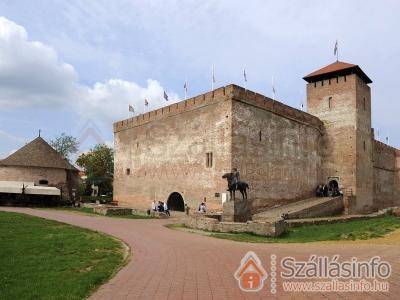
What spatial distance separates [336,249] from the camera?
39.2 ft

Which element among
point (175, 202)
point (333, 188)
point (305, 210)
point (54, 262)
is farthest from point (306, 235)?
point (333, 188)

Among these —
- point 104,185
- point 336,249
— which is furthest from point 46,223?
point 104,185

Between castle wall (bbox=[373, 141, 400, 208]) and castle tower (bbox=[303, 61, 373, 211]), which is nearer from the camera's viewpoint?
castle tower (bbox=[303, 61, 373, 211])

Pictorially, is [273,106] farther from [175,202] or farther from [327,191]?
[175,202]

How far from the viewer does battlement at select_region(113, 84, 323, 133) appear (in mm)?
25766

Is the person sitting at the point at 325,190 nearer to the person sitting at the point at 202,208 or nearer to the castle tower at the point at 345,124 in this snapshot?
the castle tower at the point at 345,124

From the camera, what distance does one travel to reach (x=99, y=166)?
52.4 meters

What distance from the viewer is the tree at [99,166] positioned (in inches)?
2051

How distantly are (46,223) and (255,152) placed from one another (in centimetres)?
1390

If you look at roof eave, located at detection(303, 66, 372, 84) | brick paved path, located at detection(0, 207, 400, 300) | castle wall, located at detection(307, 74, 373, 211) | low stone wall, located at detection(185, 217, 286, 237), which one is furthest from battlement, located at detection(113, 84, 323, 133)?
brick paved path, located at detection(0, 207, 400, 300)

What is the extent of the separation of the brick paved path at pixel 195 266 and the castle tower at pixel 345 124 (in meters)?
21.0

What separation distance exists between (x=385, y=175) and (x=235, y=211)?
28220 millimetres

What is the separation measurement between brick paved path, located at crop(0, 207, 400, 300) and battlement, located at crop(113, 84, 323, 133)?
503 inches

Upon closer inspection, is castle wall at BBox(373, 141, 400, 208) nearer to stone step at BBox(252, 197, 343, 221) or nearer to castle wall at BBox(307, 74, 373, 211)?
castle wall at BBox(307, 74, 373, 211)
